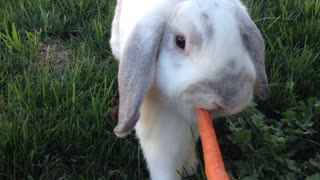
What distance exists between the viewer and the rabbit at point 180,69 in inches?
78.2

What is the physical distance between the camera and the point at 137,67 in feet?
6.85

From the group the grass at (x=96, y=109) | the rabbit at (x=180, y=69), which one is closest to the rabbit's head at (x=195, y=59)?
the rabbit at (x=180, y=69)

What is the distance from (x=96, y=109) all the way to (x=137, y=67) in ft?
2.18

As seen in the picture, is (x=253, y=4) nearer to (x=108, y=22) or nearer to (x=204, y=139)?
(x=108, y=22)

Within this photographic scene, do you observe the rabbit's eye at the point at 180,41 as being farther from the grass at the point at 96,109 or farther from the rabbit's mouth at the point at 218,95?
the grass at the point at 96,109

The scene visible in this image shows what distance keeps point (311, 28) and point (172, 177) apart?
4.55ft

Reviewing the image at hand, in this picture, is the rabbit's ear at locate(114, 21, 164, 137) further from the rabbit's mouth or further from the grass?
the grass

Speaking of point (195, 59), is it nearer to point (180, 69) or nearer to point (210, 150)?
point (180, 69)

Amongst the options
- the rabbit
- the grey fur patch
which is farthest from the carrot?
the grey fur patch

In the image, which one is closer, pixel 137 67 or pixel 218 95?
pixel 218 95

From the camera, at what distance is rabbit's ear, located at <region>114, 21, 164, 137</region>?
2.08 meters

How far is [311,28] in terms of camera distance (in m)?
3.31

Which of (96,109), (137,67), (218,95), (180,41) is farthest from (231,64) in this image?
(96,109)

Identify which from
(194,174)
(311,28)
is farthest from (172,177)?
(311,28)
